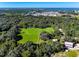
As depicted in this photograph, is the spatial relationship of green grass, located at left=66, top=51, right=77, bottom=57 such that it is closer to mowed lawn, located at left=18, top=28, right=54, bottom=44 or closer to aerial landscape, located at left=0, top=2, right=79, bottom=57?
aerial landscape, located at left=0, top=2, right=79, bottom=57

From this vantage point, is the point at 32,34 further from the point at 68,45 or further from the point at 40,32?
the point at 68,45

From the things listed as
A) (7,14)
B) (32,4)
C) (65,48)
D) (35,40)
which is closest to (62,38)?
(65,48)

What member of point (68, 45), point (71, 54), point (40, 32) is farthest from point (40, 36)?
point (71, 54)

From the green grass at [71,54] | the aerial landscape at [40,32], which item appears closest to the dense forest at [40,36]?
the aerial landscape at [40,32]

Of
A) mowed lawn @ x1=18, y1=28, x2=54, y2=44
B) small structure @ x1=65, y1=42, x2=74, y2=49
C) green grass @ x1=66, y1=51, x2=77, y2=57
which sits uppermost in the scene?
mowed lawn @ x1=18, y1=28, x2=54, y2=44

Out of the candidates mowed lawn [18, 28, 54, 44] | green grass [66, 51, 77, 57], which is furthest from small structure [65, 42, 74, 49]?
mowed lawn [18, 28, 54, 44]

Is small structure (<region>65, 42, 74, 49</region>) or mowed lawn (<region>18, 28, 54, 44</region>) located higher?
mowed lawn (<region>18, 28, 54, 44</region>)

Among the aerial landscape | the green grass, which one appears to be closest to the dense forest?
the aerial landscape

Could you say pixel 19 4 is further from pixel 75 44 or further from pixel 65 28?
pixel 75 44
